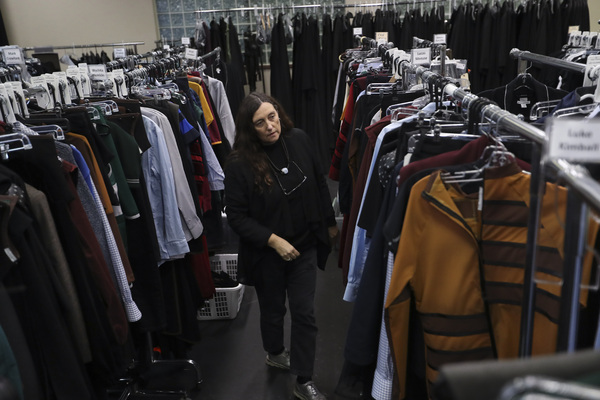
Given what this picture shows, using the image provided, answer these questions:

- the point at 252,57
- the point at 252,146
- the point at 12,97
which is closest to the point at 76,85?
the point at 12,97

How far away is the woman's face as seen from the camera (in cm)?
223

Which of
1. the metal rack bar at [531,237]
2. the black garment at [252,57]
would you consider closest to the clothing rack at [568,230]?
the metal rack bar at [531,237]

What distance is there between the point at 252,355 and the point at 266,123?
4.37ft

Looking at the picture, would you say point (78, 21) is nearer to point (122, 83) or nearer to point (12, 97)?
point (122, 83)

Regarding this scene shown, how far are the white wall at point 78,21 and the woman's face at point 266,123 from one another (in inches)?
184

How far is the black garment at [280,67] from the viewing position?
213 inches

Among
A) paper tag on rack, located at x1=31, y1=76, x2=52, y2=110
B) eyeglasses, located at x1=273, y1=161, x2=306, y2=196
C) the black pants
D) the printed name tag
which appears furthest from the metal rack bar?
the printed name tag

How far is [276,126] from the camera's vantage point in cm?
227

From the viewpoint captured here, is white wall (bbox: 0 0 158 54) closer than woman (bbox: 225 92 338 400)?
No

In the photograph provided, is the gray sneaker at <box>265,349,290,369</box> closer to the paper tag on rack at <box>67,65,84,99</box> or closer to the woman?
the woman

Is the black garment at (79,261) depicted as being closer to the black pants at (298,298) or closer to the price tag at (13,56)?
the black pants at (298,298)

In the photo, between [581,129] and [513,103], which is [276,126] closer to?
[513,103]

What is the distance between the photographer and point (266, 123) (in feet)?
7.34

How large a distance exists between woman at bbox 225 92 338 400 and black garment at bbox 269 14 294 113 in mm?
3222
